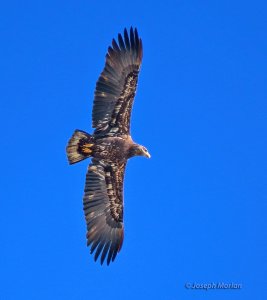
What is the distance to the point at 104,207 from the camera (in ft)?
67.6

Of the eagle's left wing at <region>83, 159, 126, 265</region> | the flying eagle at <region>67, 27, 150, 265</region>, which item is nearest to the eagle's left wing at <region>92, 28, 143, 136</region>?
the flying eagle at <region>67, 27, 150, 265</region>

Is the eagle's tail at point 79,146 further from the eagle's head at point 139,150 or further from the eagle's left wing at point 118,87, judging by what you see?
the eagle's head at point 139,150

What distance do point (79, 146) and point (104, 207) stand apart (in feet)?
6.03

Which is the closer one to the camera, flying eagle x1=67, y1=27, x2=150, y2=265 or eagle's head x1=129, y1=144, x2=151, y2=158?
flying eagle x1=67, y1=27, x2=150, y2=265

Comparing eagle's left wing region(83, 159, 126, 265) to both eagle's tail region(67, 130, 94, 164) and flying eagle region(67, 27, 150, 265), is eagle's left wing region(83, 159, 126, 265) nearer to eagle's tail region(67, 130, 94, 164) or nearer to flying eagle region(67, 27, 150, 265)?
flying eagle region(67, 27, 150, 265)

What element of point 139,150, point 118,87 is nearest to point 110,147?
point 139,150

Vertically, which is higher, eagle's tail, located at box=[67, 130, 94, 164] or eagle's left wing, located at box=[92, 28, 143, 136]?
eagle's left wing, located at box=[92, 28, 143, 136]

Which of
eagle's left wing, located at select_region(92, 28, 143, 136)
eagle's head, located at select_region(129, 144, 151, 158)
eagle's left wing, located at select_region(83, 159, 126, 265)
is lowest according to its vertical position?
eagle's left wing, located at select_region(83, 159, 126, 265)

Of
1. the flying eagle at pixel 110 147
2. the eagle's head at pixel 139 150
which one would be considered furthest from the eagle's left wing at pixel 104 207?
the eagle's head at pixel 139 150

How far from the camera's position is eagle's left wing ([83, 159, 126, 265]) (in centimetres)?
2025

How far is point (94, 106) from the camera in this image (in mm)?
19859

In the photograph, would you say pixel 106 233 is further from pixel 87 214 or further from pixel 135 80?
pixel 135 80

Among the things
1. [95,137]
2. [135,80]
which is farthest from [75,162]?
[135,80]

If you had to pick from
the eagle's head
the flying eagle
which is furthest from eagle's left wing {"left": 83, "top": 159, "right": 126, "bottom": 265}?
the eagle's head
